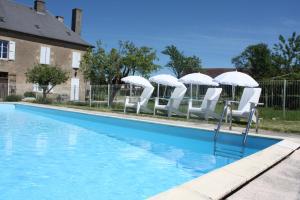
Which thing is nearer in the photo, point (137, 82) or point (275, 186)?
point (275, 186)

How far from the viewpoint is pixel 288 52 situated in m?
40.8

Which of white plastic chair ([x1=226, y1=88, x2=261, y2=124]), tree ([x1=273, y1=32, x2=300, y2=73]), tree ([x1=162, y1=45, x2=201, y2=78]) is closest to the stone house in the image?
white plastic chair ([x1=226, y1=88, x2=261, y2=124])

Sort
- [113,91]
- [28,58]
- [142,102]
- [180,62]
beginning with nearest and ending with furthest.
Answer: [142,102] < [113,91] < [28,58] < [180,62]

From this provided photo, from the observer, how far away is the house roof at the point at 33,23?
31125 mm

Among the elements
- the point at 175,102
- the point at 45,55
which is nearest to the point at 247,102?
the point at 175,102

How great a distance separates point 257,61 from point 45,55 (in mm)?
31709

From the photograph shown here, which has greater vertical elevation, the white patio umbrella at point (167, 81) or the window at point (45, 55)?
the window at point (45, 55)

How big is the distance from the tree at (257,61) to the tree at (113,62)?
22.7 meters

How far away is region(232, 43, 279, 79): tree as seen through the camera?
46656 mm

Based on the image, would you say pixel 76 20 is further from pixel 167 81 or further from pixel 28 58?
pixel 167 81

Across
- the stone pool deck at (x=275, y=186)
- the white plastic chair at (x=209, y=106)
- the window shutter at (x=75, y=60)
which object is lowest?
the stone pool deck at (x=275, y=186)

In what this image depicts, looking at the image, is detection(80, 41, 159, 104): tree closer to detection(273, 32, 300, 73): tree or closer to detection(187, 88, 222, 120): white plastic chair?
detection(187, 88, 222, 120): white plastic chair

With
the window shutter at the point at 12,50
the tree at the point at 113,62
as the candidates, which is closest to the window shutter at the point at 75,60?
the window shutter at the point at 12,50

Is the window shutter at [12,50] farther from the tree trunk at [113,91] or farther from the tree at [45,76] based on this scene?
the tree trunk at [113,91]
